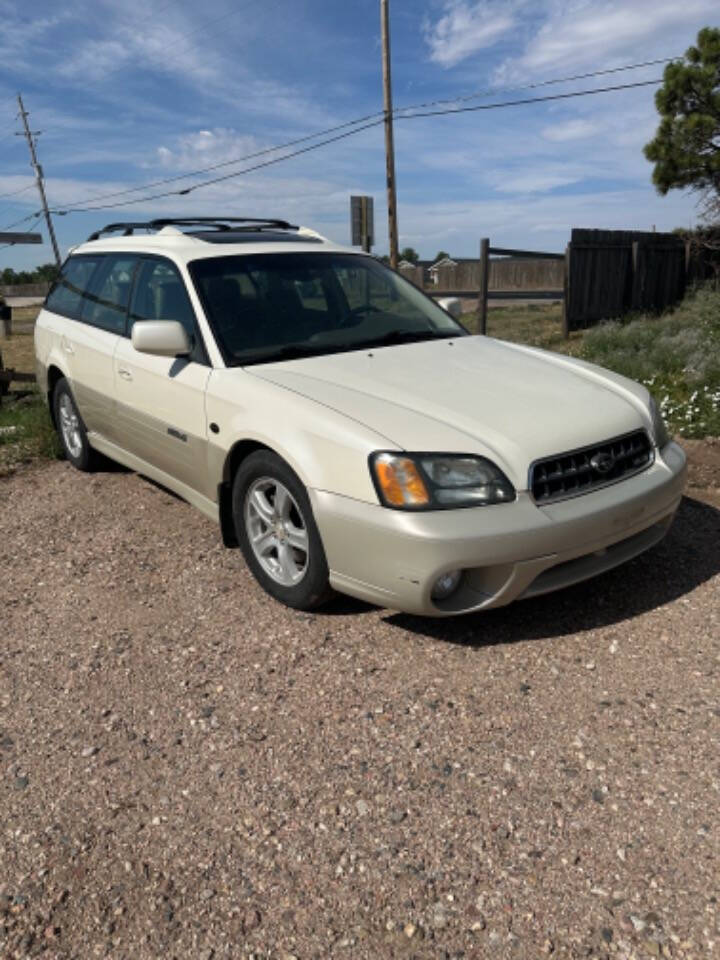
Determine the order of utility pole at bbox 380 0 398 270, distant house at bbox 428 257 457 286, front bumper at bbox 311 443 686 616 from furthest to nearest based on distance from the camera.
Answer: distant house at bbox 428 257 457 286 → utility pole at bbox 380 0 398 270 → front bumper at bbox 311 443 686 616

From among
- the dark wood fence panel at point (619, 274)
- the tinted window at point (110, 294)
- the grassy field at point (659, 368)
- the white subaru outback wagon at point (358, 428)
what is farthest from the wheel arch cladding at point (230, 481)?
the dark wood fence panel at point (619, 274)

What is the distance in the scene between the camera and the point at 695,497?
190 inches

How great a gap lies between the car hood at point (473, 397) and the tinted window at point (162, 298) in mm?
554

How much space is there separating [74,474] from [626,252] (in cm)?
1051

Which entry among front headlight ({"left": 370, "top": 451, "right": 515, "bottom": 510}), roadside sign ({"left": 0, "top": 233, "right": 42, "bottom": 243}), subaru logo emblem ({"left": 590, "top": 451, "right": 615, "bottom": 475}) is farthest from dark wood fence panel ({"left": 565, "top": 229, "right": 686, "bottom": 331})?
front headlight ({"left": 370, "top": 451, "right": 515, "bottom": 510})

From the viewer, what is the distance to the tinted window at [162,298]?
4.02 metres

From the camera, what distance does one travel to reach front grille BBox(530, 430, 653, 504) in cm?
304

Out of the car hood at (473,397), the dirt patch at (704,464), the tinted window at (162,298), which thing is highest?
the tinted window at (162,298)

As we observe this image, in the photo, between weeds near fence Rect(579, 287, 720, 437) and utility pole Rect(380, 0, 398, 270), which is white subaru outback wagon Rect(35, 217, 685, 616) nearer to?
weeds near fence Rect(579, 287, 720, 437)

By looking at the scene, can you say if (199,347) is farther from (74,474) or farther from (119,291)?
(74,474)

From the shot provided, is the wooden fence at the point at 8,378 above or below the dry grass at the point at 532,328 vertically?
above

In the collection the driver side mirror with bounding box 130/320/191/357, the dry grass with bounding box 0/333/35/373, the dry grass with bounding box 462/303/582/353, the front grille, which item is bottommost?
the dry grass with bounding box 0/333/35/373

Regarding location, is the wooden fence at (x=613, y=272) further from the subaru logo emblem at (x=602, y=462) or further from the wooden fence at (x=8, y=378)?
the subaru logo emblem at (x=602, y=462)

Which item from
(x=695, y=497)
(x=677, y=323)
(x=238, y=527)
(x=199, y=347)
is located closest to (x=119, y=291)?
(x=199, y=347)
